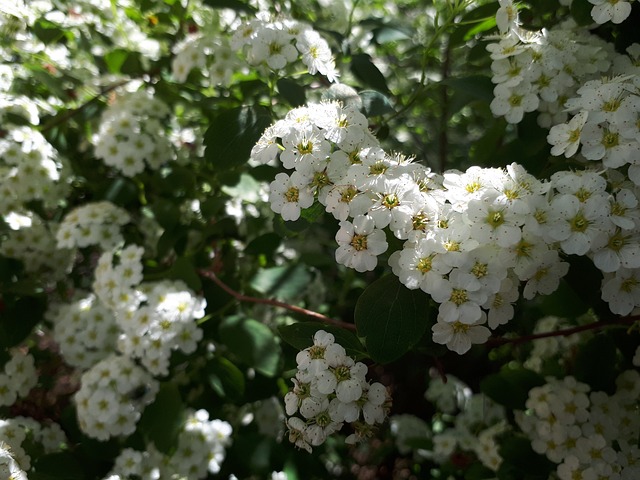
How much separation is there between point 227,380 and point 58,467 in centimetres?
41

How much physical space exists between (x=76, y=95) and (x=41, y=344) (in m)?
0.85

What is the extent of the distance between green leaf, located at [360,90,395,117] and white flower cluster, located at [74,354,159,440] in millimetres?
795

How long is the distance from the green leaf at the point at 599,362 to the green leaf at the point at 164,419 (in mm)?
910

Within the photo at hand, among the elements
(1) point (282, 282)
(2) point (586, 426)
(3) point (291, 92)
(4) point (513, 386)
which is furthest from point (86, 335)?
(2) point (586, 426)

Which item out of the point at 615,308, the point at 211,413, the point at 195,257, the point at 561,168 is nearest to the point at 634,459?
the point at 615,308

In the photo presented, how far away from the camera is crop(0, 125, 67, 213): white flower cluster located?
170 cm

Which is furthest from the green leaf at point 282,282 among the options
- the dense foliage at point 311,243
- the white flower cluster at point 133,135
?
the white flower cluster at point 133,135

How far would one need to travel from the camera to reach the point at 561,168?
122cm

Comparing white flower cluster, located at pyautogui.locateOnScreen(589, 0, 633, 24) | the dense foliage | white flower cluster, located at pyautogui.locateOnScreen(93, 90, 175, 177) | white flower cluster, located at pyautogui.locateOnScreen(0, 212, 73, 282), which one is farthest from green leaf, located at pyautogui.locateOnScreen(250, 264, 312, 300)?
white flower cluster, located at pyautogui.locateOnScreen(589, 0, 633, 24)

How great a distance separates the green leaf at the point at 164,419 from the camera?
4.79ft

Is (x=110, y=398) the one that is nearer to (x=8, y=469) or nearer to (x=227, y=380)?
(x=227, y=380)

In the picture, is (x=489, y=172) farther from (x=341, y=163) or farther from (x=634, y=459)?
(x=634, y=459)

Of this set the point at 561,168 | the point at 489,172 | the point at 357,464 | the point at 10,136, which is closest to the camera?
the point at 489,172

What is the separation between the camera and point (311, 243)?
89.2 inches
